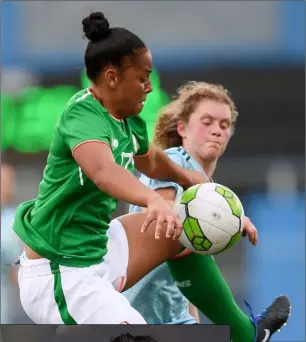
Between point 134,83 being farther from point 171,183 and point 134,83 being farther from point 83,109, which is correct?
point 171,183


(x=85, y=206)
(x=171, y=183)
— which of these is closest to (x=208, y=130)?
(x=171, y=183)

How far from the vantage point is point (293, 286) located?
10234 millimetres

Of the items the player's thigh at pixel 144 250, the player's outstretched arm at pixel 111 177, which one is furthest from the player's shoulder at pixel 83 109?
the player's thigh at pixel 144 250

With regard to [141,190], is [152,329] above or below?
below

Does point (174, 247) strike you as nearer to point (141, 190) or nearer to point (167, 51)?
point (141, 190)

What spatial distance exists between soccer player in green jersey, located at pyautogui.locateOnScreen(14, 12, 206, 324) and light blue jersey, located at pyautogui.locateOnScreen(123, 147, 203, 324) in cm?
82

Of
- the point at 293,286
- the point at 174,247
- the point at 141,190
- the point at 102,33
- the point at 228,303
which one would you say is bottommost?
the point at 293,286

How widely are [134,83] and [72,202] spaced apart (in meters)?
0.47

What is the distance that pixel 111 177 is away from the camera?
11.5 ft

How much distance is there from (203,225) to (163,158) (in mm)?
500

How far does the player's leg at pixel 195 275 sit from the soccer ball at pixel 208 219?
0.25 meters

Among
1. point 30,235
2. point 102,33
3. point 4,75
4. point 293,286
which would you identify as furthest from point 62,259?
point 4,75

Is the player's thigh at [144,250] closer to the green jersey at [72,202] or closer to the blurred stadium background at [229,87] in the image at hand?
the green jersey at [72,202]

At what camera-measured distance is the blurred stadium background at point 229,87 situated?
10.8 metres
